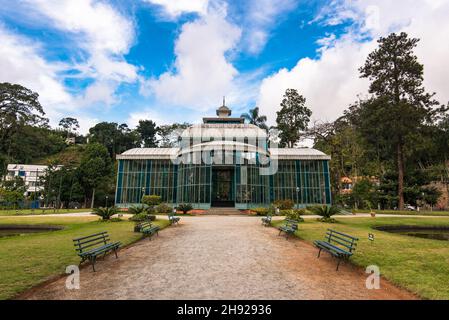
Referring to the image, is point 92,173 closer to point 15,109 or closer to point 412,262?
point 15,109

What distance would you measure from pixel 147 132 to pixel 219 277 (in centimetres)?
7108

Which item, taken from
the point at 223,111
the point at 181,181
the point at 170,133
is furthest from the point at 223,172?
the point at 170,133

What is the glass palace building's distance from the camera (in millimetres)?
26859

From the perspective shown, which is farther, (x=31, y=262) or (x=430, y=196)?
(x=430, y=196)

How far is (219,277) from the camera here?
5.65m

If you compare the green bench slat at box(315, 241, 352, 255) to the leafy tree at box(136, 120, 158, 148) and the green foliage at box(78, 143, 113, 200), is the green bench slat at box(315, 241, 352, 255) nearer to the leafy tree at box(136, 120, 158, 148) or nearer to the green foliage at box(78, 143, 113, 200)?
the green foliage at box(78, 143, 113, 200)

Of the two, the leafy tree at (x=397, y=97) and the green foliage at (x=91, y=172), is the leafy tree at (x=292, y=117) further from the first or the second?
the green foliage at (x=91, y=172)

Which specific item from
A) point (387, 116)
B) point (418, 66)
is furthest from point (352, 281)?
point (418, 66)

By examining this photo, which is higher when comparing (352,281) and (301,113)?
(301,113)

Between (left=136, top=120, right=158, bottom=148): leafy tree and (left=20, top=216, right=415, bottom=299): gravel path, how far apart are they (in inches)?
2620
